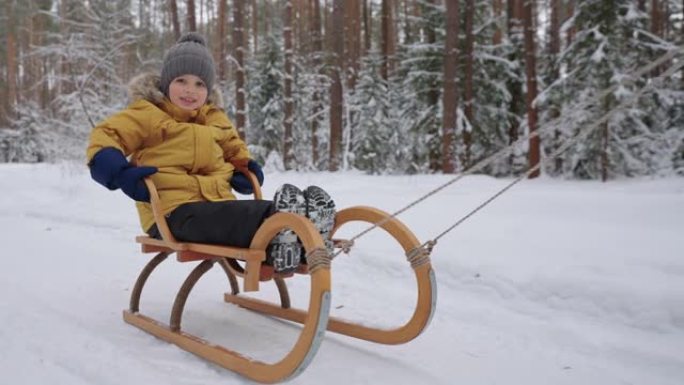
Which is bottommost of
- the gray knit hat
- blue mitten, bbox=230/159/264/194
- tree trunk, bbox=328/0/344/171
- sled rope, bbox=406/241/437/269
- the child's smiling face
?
sled rope, bbox=406/241/437/269

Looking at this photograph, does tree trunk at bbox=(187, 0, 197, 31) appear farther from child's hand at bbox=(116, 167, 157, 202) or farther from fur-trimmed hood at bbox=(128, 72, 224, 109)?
child's hand at bbox=(116, 167, 157, 202)

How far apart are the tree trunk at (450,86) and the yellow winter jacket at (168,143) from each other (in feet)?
23.5

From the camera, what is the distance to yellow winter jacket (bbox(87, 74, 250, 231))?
259 cm

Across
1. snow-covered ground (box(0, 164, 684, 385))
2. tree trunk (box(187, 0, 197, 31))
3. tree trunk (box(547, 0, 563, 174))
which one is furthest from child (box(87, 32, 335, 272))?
tree trunk (box(187, 0, 197, 31))

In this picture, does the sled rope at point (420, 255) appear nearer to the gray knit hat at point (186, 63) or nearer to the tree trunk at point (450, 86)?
the gray knit hat at point (186, 63)

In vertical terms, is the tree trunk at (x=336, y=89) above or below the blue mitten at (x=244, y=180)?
above

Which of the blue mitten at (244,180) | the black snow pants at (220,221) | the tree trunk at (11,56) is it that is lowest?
the black snow pants at (220,221)

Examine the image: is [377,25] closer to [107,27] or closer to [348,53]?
[348,53]

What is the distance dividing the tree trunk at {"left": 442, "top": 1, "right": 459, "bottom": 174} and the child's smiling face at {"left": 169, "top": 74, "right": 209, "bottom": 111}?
721cm

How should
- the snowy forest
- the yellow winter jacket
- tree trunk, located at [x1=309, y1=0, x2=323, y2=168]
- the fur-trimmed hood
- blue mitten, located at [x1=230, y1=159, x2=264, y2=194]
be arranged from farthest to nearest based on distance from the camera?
tree trunk, located at [x1=309, y1=0, x2=323, y2=168], the snowy forest, blue mitten, located at [x1=230, y1=159, x2=264, y2=194], the fur-trimmed hood, the yellow winter jacket

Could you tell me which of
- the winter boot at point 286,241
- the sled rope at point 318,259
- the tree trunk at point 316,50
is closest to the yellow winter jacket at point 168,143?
the winter boot at point 286,241

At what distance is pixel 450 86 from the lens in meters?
9.59

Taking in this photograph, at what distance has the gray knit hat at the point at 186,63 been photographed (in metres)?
2.89

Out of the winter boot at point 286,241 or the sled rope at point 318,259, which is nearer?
the sled rope at point 318,259
